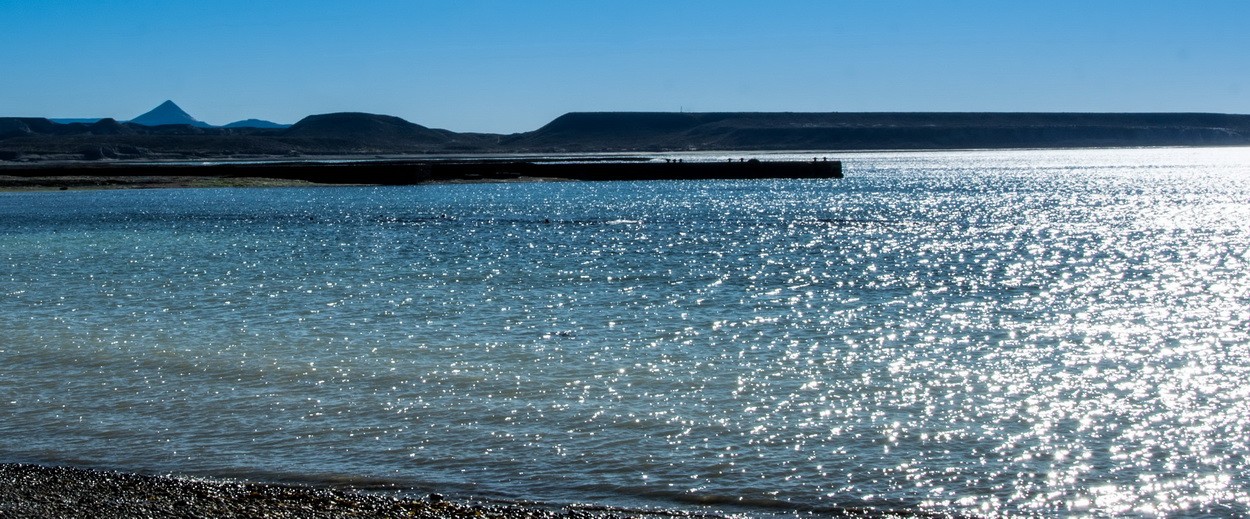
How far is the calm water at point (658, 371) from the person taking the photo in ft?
30.0

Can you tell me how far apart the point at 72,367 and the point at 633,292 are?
1001cm

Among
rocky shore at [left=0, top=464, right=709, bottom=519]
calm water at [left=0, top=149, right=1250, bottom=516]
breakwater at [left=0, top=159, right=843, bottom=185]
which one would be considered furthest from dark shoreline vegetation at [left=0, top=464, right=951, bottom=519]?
breakwater at [left=0, top=159, right=843, bottom=185]

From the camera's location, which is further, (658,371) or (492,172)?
(492,172)

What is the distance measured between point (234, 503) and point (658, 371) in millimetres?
6061

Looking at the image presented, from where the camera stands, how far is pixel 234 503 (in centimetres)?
792

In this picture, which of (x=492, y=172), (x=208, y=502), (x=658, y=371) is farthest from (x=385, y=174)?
(x=208, y=502)

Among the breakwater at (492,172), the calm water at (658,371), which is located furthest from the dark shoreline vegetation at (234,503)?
the breakwater at (492,172)

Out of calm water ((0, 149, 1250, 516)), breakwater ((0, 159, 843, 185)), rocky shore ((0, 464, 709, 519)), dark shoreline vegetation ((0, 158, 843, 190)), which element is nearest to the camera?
rocky shore ((0, 464, 709, 519))

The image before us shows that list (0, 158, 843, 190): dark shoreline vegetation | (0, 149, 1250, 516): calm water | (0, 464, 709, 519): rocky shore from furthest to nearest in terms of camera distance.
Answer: (0, 158, 843, 190): dark shoreline vegetation
(0, 149, 1250, 516): calm water
(0, 464, 709, 519): rocky shore

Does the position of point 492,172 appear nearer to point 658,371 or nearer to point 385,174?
point 385,174

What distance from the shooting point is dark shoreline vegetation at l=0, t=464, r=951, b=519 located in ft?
25.1

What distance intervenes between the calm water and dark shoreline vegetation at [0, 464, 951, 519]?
420 mm

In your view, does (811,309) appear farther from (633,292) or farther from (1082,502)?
(1082,502)

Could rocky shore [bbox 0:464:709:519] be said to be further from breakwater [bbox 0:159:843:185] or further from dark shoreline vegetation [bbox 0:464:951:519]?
breakwater [bbox 0:159:843:185]
